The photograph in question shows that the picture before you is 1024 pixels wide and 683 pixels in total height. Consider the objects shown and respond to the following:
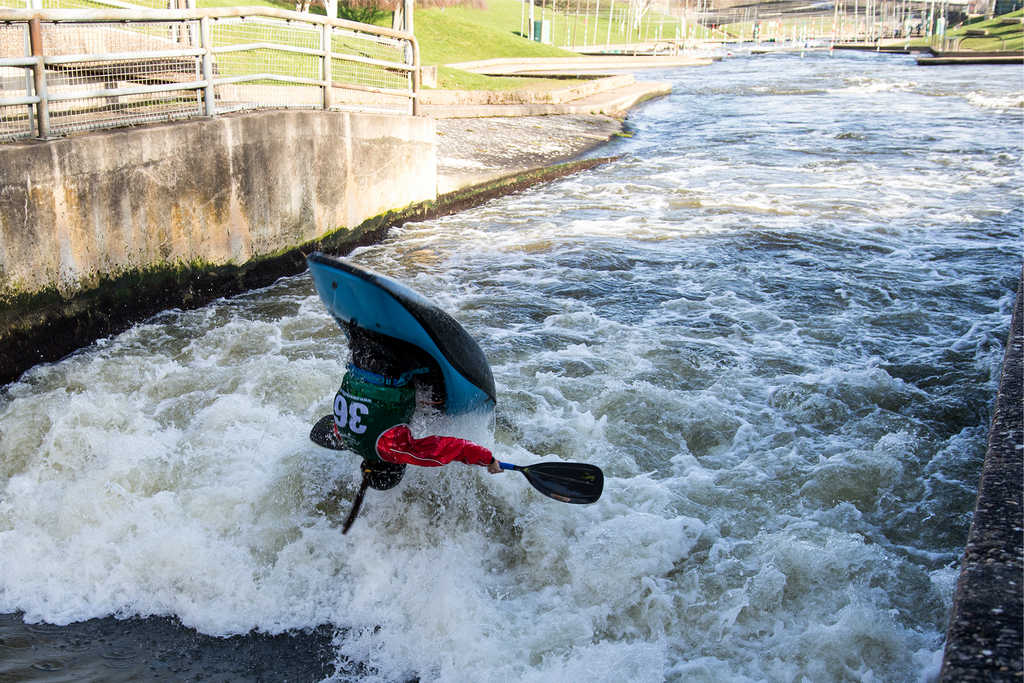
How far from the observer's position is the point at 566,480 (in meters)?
4.52

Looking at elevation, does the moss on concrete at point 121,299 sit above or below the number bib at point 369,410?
below

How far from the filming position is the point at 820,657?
163 inches

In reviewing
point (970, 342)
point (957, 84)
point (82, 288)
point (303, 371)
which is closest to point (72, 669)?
point (303, 371)

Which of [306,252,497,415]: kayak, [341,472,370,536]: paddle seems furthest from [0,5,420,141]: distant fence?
[341,472,370,536]: paddle

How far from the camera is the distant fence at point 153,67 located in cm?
706

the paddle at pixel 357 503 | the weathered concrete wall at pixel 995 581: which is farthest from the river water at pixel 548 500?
the weathered concrete wall at pixel 995 581

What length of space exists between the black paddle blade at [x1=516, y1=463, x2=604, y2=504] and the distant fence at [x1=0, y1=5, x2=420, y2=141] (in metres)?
5.00

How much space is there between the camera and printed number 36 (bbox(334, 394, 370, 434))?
434cm

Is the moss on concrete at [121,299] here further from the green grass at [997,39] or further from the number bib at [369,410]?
the green grass at [997,39]

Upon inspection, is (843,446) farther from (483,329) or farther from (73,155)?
(73,155)

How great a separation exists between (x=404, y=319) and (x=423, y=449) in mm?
630

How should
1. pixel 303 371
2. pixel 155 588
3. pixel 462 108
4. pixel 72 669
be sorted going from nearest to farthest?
pixel 72 669, pixel 155 588, pixel 303 371, pixel 462 108

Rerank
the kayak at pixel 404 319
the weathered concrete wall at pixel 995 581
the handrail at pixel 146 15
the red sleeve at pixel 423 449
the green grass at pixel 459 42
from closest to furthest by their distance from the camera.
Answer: the weathered concrete wall at pixel 995 581, the kayak at pixel 404 319, the red sleeve at pixel 423 449, the handrail at pixel 146 15, the green grass at pixel 459 42

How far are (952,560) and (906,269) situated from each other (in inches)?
250
